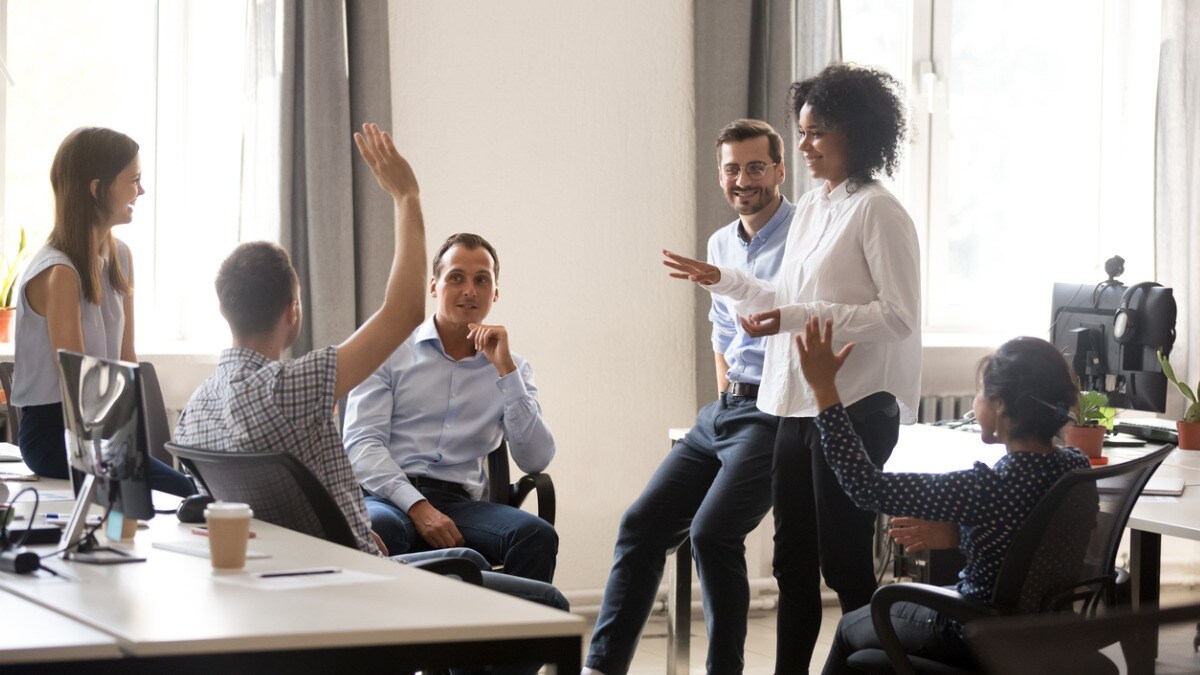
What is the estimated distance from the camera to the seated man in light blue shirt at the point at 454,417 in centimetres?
305

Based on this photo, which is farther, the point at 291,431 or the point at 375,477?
the point at 375,477

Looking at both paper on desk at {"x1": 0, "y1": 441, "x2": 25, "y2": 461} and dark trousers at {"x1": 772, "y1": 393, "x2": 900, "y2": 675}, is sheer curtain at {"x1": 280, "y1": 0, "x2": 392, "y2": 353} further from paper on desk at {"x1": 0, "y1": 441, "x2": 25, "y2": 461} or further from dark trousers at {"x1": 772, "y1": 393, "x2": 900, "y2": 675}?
dark trousers at {"x1": 772, "y1": 393, "x2": 900, "y2": 675}

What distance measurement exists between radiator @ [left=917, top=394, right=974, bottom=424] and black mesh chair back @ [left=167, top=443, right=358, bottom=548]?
3.33 metres

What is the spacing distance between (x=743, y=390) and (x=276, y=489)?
138 cm

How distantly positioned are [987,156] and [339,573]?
4330 millimetres

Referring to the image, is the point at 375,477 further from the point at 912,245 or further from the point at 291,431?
the point at 912,245

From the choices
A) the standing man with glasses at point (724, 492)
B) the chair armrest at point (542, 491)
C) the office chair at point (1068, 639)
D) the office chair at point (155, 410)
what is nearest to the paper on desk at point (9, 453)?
the office chair at point (155, 410)

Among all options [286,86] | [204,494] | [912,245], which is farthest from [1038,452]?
[286,86]

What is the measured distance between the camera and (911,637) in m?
2.23

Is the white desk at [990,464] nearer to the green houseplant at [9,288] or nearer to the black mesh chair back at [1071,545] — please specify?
the black mesh chair back at [1071,545]

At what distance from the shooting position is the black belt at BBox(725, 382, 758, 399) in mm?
3105

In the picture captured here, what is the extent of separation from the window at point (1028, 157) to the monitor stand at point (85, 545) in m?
3.96

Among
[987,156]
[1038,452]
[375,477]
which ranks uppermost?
[987,156]

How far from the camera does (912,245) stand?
2.65 meters
